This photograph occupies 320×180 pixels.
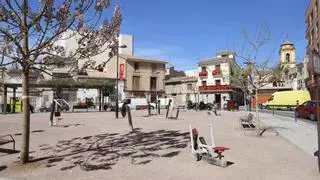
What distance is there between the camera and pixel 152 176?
746cm

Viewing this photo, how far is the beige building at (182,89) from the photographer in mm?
71812

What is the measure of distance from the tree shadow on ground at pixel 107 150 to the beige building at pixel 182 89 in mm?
56917

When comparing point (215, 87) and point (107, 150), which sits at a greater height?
point (215, 87)

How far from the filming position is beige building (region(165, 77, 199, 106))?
7181 centimetres

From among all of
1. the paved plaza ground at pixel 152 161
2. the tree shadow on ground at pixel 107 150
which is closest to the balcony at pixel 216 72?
the tree shadow on ground at pixel 107 150

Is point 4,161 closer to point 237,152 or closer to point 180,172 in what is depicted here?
point 180,172

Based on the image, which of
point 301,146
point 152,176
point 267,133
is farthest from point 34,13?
point 267,133

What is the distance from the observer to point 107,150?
10.5 m

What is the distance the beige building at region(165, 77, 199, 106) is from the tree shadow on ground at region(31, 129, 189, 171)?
187 feet

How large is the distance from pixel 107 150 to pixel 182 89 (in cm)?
6392

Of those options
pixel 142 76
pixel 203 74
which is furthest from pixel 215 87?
pixel 142 76

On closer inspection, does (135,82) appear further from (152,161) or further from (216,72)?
(152,161)

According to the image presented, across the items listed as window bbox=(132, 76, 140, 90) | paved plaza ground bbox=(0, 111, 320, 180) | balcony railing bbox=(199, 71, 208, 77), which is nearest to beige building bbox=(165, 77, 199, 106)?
balcony railing bbox=(199, 71, 208, 77)

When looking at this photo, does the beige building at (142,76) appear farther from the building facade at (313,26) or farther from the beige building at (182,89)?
the building facade at (313,26)
